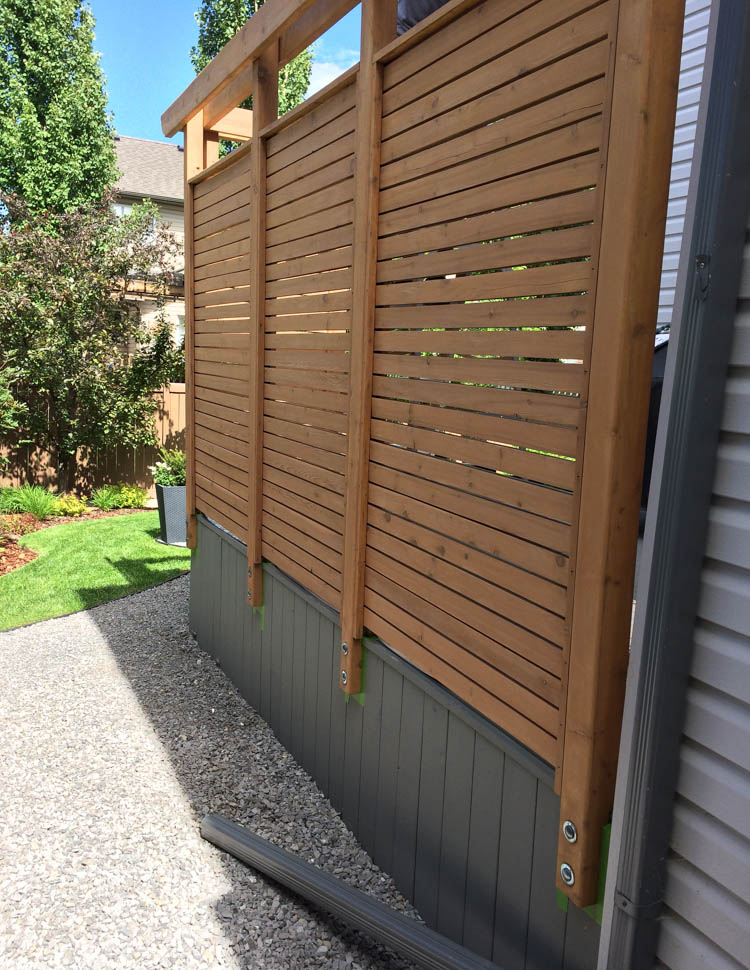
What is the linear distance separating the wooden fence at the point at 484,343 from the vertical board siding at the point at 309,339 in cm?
2

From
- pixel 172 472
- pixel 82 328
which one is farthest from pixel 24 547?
pixel 82 328

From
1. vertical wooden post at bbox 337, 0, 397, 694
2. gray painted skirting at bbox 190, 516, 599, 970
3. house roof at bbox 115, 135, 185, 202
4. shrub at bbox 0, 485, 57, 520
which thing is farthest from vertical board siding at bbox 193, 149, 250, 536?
house roof at bbox 115, 135, 185, 202

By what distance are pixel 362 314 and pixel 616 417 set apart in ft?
5.17

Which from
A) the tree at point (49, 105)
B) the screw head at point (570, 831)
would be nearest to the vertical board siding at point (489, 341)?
the screw head at point (570, 831)

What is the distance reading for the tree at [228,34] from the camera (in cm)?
1596

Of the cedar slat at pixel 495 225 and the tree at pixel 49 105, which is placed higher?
the tree at pixel 49 105

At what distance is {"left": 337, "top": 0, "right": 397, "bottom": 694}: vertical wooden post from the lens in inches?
122

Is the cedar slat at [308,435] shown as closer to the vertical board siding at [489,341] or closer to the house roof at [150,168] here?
the vertical board siding at [489,341]

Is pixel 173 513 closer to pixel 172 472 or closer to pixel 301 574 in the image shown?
pixel 172 472

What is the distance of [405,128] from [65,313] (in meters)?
9.77

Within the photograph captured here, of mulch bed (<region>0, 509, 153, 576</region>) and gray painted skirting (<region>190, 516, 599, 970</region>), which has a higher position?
A: gray painted skirting (<region>190, 516, 599, 970</region>)

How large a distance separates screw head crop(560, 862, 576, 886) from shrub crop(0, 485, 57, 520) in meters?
10.4

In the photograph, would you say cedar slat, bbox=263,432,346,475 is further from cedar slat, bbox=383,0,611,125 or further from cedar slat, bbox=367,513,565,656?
cedar slat, bbox=383,0,611,125

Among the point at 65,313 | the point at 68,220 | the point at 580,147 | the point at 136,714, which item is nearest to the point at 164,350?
the point at 65,313
